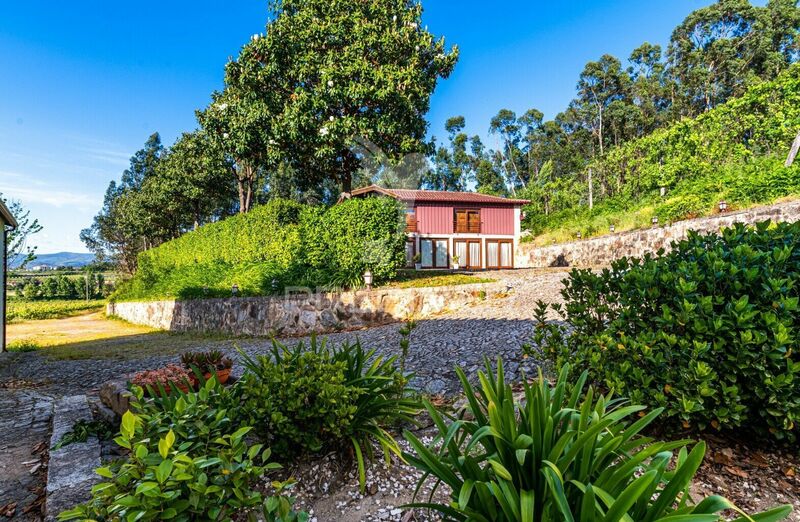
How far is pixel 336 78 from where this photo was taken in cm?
1117

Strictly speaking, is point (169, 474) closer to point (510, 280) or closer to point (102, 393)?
point (102, 393)

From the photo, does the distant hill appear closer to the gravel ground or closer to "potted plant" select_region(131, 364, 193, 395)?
the gravel ground

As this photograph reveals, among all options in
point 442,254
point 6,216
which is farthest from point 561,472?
point 442,254

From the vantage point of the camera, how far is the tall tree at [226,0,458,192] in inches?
441

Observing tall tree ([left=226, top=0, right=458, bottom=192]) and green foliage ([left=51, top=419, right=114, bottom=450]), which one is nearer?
green foliage ([left=51, top=419, right=114, bottom=450])

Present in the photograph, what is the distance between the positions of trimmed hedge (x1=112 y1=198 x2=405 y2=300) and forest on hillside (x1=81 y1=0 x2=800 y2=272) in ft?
7.31

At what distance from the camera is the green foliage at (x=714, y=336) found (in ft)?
6.55

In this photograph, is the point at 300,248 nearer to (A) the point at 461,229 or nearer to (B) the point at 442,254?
(B) the point at 442,254

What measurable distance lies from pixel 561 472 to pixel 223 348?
918 cm

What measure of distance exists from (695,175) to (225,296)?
20.1 meters

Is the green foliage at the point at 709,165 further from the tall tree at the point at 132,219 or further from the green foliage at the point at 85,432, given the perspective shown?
the tall tree at the point at 132,219

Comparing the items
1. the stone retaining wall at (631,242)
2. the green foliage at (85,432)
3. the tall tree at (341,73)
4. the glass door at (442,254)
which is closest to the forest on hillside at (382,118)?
the tall tree at (341,73)

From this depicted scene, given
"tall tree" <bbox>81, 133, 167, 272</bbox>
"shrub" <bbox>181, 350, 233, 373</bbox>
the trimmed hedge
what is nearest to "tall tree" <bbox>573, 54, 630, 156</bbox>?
the trimmed hedge

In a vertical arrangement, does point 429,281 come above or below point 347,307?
above
